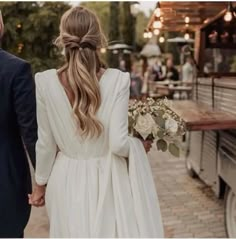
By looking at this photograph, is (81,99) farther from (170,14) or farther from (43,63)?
(43,63)

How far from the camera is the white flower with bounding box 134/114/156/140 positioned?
241cm

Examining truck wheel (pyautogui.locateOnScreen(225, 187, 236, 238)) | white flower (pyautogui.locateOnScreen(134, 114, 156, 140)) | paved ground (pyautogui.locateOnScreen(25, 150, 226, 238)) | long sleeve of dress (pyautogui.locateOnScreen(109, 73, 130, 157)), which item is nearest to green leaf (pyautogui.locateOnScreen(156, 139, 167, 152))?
white flower (pyautogui.locateOnScreen(134, 114, 156, 140))

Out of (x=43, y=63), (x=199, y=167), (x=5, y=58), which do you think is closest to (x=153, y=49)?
(x=43, y=63)

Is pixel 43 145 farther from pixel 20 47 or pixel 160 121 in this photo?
pixel 20 47

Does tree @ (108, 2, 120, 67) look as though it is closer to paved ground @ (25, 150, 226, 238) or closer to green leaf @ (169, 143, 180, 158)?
paved ground @ (25, 150, 226, 238)

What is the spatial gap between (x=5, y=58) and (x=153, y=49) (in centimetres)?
2874

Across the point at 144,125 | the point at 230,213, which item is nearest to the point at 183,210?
the point at 230,213

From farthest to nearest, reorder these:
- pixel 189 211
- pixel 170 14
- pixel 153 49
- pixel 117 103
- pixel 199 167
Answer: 1. pixel 153 49
2. pixel 170 14
3. pixel 199 167
4. pixel 189 211
5. pixel 117 103

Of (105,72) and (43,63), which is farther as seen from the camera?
(43,63)

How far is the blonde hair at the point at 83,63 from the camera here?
2.18 meters

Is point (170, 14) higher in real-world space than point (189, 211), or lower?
higher

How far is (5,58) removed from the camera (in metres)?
2.45

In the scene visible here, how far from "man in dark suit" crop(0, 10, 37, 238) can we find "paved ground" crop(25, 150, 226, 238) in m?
2.00

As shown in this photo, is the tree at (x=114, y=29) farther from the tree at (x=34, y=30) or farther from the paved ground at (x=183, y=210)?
the paved ground at (x=183, y=210)
